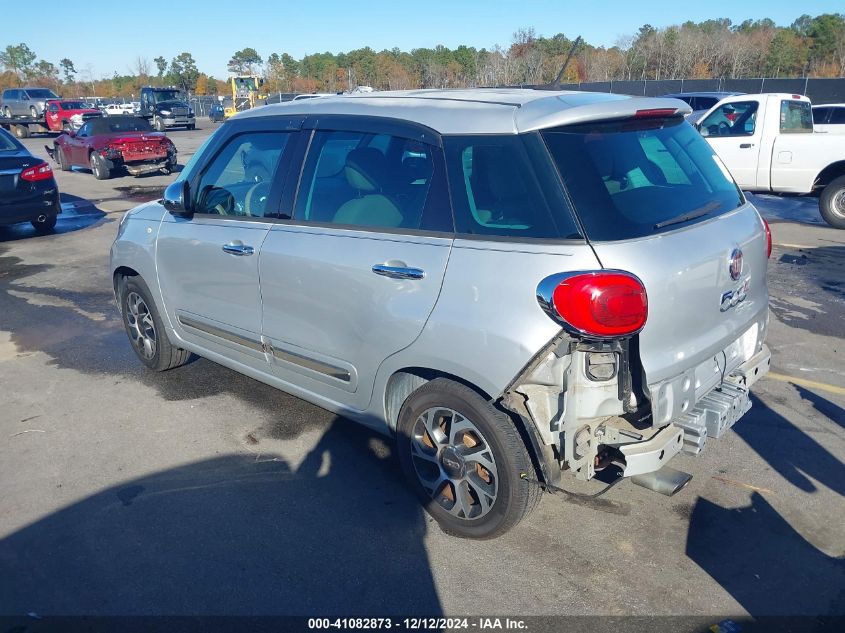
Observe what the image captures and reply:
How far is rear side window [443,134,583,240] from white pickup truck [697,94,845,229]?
363 inches

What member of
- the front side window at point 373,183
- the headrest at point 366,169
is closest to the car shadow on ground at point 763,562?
the front side window at point 373,183

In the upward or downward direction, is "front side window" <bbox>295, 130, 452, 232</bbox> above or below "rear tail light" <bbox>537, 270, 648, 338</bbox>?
above

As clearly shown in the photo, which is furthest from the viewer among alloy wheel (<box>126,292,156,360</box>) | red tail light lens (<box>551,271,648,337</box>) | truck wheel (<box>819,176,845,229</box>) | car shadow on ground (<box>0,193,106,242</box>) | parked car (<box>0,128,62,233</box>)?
car shadow on ground (<box>0,193,106,242</box>)

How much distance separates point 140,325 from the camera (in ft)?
18.2

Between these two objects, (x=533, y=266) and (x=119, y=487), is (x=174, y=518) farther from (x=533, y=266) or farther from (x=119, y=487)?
(x=533, y=266)

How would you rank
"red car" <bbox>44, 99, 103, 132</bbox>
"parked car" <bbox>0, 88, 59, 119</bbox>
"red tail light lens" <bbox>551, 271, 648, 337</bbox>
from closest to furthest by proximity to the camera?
1. "red tail light lens" <bbox>551, 271, 648, 337</bbox>
2. "red car" <bbox>44, 99, 103, 132</bbox>
3. "parked car" <bbox>0, 88, 59, 119</bbox>

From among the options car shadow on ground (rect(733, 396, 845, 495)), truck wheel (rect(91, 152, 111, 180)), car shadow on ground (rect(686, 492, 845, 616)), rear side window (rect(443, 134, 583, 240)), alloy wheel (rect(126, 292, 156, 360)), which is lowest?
car shadow on ground (rect(686, 492, 845, 616))

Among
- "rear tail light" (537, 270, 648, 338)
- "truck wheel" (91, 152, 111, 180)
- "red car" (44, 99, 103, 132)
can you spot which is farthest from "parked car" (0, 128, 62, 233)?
"red car" (44, 99, 103, 132)

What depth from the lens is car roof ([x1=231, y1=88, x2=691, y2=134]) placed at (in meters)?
3.09

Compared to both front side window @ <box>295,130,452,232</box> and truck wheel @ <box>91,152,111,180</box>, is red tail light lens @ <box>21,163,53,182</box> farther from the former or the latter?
front side window @ <box>295,130,452,232</box>

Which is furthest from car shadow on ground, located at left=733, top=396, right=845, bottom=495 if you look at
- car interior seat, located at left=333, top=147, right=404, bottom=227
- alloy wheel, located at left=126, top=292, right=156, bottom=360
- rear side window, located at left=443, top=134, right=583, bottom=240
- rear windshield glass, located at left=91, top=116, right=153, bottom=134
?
rear windshield glass, located at left=91, top=116, right=153, bottom=134

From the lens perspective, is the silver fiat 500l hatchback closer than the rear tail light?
No

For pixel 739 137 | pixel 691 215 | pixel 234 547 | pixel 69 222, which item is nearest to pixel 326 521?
pixel 234 547

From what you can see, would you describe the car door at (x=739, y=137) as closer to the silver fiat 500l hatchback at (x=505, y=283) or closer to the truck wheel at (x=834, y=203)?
the truck wheel at (x=834, y=203)
